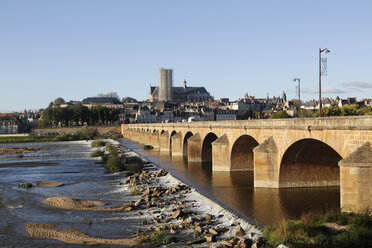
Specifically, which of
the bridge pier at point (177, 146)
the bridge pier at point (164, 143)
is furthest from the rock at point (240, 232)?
the bridge pier at point (164, 143)

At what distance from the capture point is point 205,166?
39.1m

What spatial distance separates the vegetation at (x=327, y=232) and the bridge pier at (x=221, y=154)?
17978 millimetres

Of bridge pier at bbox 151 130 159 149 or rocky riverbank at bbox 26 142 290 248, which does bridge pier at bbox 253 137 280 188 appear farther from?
bridge pier at bbox 151 130 159 149

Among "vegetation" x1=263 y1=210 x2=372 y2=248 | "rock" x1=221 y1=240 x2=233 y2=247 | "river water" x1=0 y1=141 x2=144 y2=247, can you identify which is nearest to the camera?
"vegetation" x1=263 y1=210 x2=372 y2=248

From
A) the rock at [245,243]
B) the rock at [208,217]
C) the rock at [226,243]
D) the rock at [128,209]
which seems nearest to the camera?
the rock at [245,243]

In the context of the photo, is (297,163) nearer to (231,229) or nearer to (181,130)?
(231,229)

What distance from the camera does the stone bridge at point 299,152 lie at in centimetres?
1565

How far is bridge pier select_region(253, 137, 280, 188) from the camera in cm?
2412

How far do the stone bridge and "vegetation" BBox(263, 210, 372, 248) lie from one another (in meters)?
0.82

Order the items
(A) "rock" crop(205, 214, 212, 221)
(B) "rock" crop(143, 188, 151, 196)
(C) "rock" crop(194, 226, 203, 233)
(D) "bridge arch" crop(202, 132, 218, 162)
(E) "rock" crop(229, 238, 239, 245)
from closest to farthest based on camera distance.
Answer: (E) "rock" crop(229, 238, 239, 245) → (C) "rock" crop(194, 226, 203, 233) → (A) "rock" crop(205, 214, 212, 221) → (B) "rock" crop(143, 188, 151, 196) → (D) "bridge arch" crop(202, 132, 218, 162)

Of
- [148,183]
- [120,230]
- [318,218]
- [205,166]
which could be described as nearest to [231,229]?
[318,218]

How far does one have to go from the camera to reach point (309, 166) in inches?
967

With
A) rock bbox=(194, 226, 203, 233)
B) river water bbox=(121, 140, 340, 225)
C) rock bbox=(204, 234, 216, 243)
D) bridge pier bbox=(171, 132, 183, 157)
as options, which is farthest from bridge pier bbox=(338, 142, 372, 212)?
bridge pier bbox=(171, 132, 183, 157)

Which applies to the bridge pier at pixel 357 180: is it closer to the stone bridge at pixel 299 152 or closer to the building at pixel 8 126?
the stone bridge at pixel 299 152
